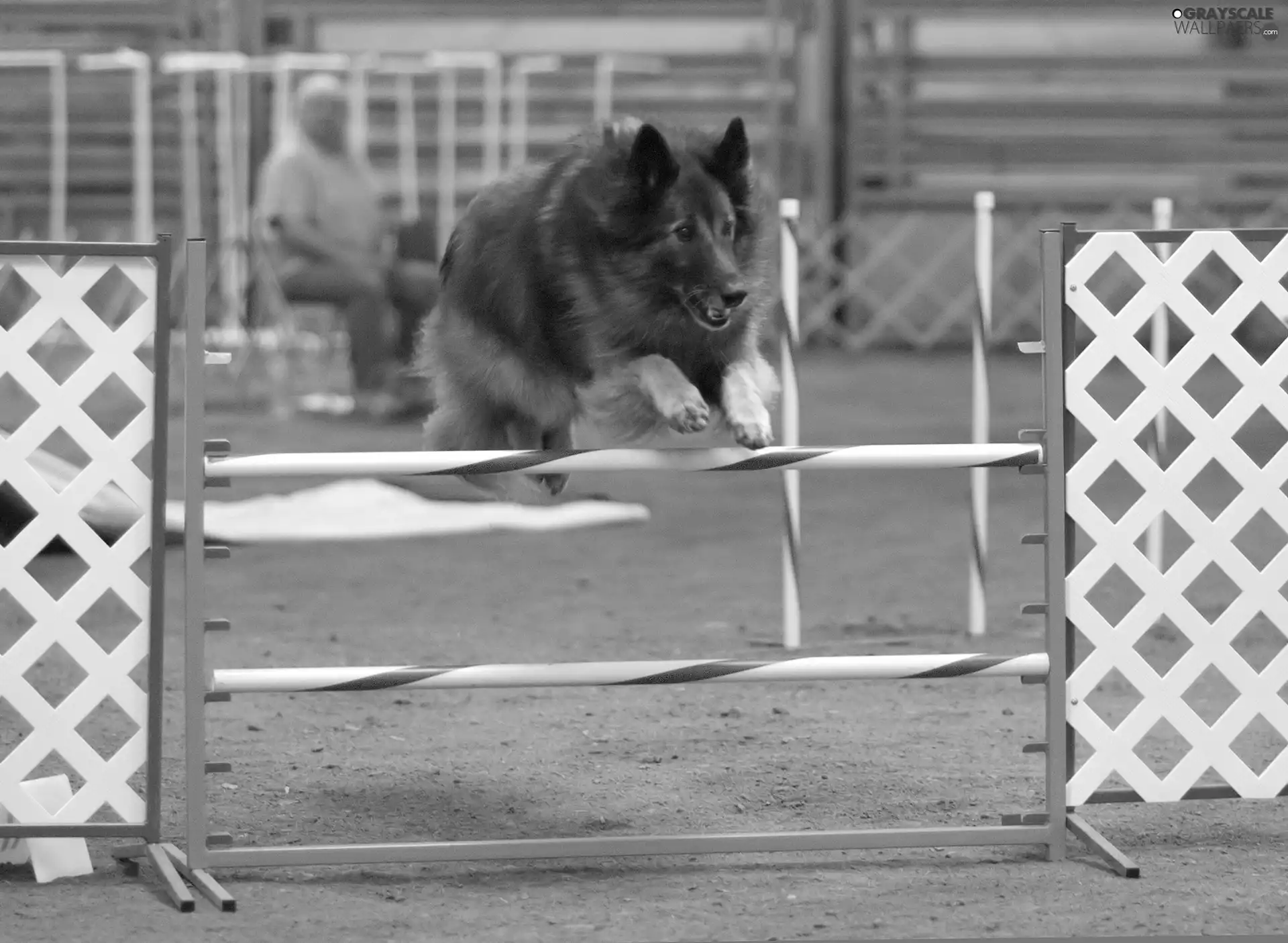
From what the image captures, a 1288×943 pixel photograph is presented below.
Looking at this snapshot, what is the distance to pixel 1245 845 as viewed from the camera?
3314 millimetres

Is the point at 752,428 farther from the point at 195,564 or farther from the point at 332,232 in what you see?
the point at 332,232

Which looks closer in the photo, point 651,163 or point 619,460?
point 619,460

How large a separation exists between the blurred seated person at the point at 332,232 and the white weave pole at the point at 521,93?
3932 mm

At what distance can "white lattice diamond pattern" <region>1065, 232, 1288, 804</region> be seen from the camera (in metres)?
3.23

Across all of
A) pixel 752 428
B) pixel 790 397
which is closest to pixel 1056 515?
pixel 752 428

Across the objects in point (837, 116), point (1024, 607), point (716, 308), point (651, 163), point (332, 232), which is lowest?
point (1024, 607)

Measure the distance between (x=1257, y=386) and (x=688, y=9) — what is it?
12.1m

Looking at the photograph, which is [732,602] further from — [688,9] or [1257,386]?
[688,9]

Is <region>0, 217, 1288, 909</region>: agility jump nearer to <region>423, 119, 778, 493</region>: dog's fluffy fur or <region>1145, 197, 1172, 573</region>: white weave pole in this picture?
<region>423, 119, 778, 493</region>: dog's fluffy fur

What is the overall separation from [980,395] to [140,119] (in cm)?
960

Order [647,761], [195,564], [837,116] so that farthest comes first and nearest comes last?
[837,116] → [647,761] → [195,564]

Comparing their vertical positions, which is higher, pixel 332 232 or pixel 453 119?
pixel 453 119

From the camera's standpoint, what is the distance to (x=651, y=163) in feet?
11.3

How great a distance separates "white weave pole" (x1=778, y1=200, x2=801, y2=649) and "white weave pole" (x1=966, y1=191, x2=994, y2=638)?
58 cm
